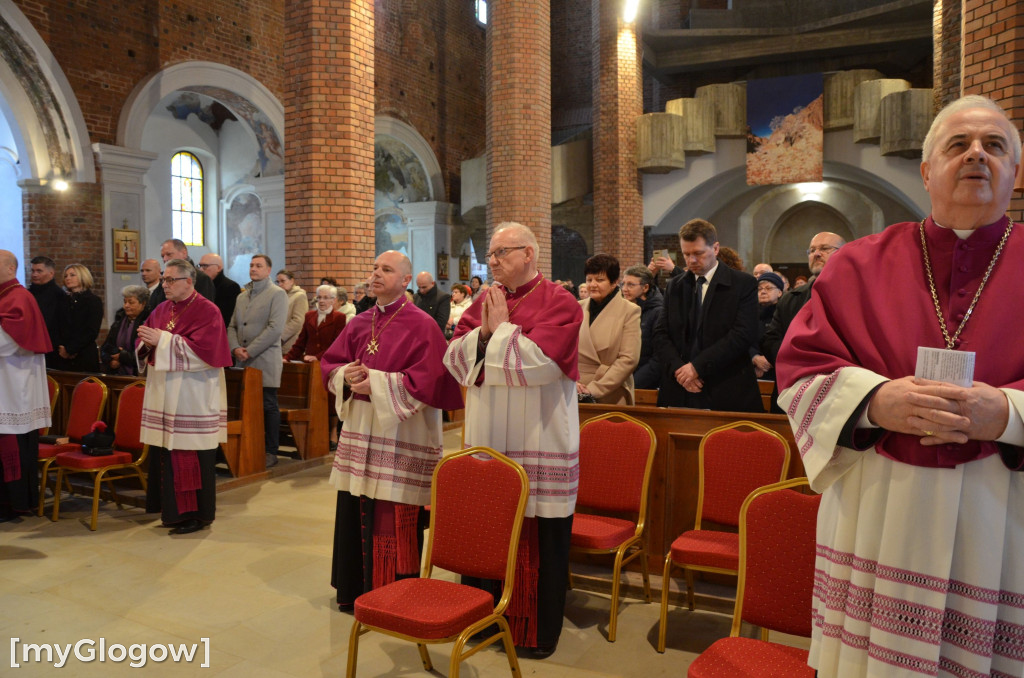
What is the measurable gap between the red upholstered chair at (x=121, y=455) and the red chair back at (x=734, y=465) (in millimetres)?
3933

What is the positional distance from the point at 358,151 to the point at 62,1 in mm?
5240

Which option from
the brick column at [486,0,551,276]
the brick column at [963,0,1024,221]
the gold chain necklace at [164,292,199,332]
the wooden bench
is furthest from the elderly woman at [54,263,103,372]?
the brick column at [963,0,1024,221]

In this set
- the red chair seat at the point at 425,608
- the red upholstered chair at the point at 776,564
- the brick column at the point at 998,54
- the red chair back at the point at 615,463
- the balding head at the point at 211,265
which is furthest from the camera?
the balding head at the point at 211,265

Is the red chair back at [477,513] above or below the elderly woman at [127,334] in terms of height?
below

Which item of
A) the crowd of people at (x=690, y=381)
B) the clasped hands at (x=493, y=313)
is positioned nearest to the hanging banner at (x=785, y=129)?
the crowd of people at (x=690, y=381)

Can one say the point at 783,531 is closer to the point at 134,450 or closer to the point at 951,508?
the point at 951,508

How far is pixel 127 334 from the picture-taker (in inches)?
263

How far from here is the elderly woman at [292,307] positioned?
7.76 m

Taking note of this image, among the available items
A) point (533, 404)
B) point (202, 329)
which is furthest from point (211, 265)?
point (533, 404)

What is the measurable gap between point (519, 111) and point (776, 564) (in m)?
10.4

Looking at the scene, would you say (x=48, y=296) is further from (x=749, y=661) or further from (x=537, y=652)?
(x=749, y=661)

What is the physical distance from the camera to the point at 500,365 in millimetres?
3373

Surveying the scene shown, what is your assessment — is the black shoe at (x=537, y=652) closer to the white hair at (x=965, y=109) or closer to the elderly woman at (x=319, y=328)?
the white hair at (x=965, y=109)

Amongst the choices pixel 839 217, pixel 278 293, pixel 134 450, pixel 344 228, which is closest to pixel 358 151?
pixel 344 228
